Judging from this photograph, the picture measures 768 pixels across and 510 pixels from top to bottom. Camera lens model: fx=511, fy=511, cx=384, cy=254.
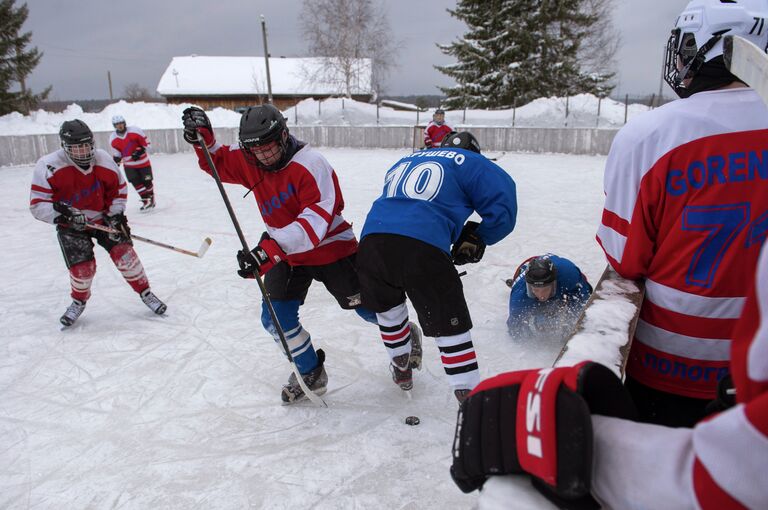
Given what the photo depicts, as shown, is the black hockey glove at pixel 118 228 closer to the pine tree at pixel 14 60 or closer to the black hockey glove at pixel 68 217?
the black hockey glove at pixel 68 217

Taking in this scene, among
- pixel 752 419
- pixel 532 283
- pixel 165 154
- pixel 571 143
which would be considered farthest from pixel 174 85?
pixel 752 419

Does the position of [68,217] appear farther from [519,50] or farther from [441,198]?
[519,50]

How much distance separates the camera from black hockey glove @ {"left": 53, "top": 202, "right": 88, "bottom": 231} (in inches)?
143

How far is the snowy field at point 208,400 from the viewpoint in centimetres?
213

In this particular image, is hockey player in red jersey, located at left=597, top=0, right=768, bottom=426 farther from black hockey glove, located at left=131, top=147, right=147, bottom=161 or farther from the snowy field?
black hockey glove, located at left=131, top=147, right=147, bottom=161

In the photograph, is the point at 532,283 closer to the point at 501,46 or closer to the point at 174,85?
the point at 501,46

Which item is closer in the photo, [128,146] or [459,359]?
[459,359]

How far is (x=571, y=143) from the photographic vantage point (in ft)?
46.4

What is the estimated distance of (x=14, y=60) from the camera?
2000cm

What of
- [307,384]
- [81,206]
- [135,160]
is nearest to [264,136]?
[307,384]

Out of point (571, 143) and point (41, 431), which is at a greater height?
point (571, 143)

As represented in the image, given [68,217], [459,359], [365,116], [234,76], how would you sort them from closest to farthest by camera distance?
[459,359] → [68,217] → [365,116] → [234,76]

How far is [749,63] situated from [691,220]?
0.49 m

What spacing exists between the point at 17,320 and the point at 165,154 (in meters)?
12.3
